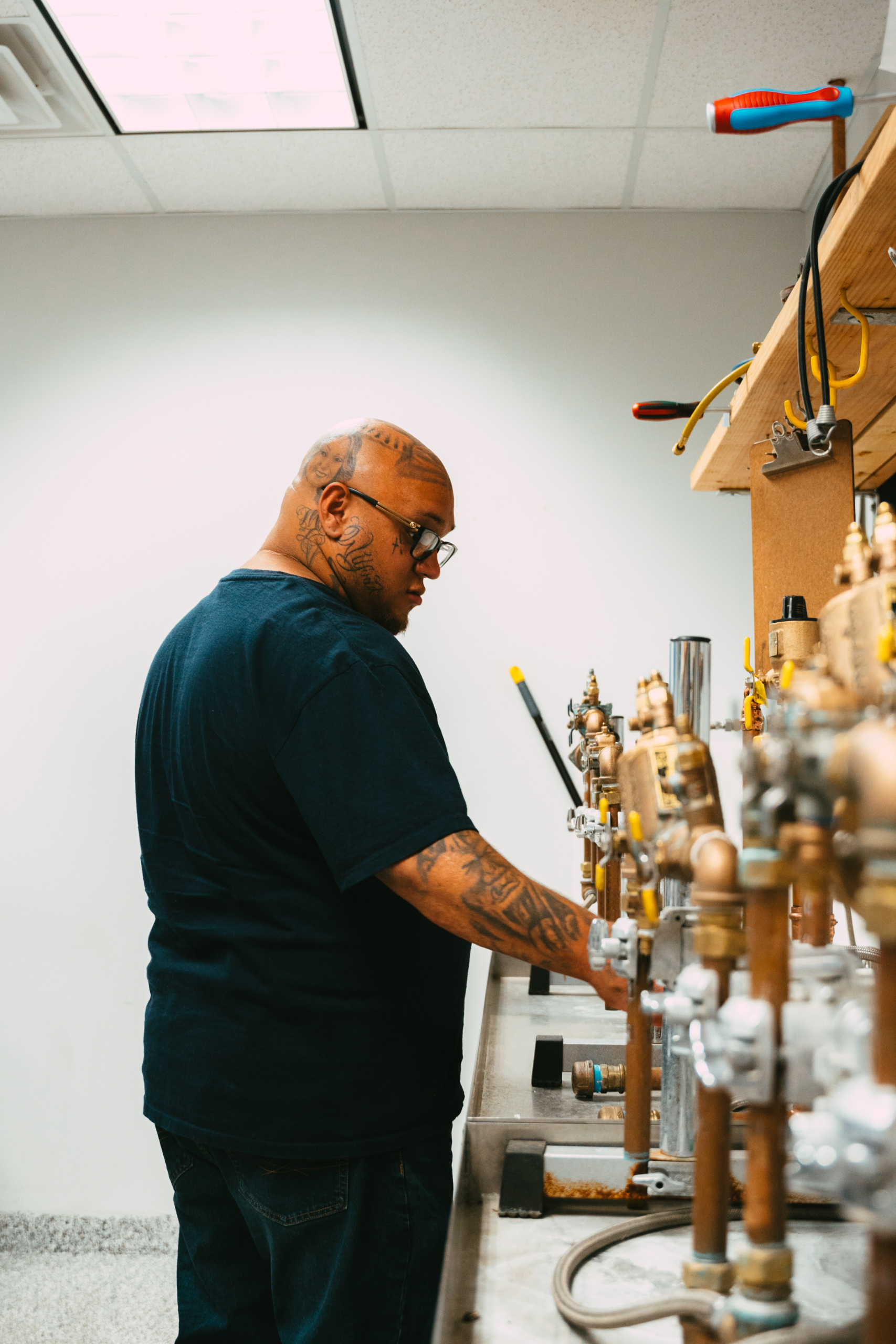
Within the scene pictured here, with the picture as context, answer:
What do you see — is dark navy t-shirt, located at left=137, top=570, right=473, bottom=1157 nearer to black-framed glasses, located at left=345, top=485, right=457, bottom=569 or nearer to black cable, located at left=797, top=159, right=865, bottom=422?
black-framed glasses, located at left=345, top=485, right=457, bottom=569

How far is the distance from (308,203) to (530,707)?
1475 millimetres

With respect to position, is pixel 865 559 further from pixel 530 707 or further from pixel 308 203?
pixel 308 203

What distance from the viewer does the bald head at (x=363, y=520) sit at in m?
1.30

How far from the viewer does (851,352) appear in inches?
48.0

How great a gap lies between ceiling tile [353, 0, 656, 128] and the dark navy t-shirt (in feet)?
4.85

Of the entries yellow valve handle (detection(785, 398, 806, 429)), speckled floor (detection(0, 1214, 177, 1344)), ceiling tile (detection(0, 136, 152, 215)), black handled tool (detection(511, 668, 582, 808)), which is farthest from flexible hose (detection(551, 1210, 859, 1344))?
ceiling tile (detection(0, 136, 152, 215))

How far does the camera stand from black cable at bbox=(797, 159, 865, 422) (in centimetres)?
91

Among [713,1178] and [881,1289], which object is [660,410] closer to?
[713,1178]

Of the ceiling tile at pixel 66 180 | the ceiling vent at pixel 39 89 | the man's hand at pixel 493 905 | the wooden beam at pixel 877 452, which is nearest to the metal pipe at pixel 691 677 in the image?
the man's hand at pixel 493 905

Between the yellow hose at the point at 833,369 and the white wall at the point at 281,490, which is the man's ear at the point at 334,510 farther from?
the white wall at the point at 281,490

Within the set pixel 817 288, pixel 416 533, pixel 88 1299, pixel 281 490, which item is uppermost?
pixel 281 490

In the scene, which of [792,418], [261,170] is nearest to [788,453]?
[792,418]

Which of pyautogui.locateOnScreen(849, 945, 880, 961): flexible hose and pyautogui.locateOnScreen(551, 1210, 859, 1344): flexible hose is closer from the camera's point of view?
pyautogui.locateOnScreen(551, 1210, 859, 1344): flexible hose

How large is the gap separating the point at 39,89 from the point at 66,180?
1.23 feet
